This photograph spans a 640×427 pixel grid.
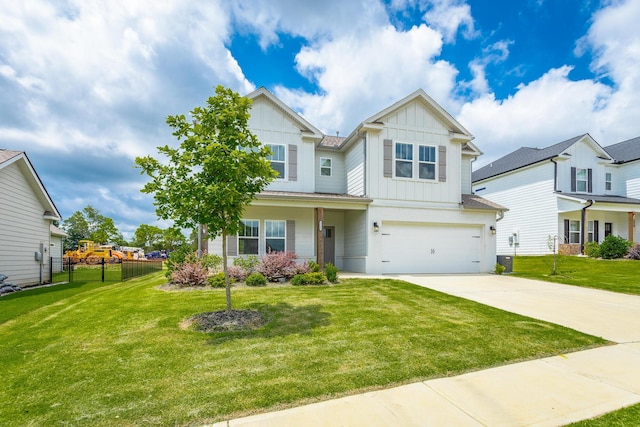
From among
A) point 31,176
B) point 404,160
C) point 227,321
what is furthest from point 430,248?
point 31,176

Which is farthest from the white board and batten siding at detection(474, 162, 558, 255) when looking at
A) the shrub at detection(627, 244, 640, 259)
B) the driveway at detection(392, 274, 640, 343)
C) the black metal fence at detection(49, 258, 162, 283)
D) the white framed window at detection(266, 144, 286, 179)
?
the black metal fence at detection(49, 258, 162, 283)

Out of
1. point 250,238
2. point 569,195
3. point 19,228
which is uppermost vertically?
point 569,195

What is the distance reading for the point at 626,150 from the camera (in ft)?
70.1

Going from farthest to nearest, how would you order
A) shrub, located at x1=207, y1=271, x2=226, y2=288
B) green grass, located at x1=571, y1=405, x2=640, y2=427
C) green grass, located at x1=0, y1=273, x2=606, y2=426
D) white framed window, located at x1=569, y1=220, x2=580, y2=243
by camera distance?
white framed window, located at x1=569, y1=220, x2=580, y2=243, shrub, located at x1=207, y1=271, x2=226, y2=288, green grass, located at x1=0, y1=273, x2=606, y2=426, green grass, located at x1=571, y1=405, x2=640, y2=427

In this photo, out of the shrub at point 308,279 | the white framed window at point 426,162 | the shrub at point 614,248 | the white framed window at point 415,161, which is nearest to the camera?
the shrub at point 308,279

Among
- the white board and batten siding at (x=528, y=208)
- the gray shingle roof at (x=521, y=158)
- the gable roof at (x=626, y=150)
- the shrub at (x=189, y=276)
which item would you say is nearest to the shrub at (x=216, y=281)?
the shrub at (x=189, y=276)

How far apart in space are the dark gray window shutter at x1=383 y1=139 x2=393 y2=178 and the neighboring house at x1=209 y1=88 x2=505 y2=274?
44 mm

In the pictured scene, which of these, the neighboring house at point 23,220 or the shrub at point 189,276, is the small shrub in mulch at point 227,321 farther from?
the neighboring house at point 23,220

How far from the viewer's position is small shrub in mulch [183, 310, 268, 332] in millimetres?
5375

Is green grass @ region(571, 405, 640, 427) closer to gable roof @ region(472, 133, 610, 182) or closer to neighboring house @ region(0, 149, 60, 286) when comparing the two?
neighboring house @ region(0, 149, 60, 286)

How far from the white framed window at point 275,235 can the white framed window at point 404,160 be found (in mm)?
5617

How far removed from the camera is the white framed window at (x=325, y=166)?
49.8 ft

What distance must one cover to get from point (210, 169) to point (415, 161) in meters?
10.3

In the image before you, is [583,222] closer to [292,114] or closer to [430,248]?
[430,248]
